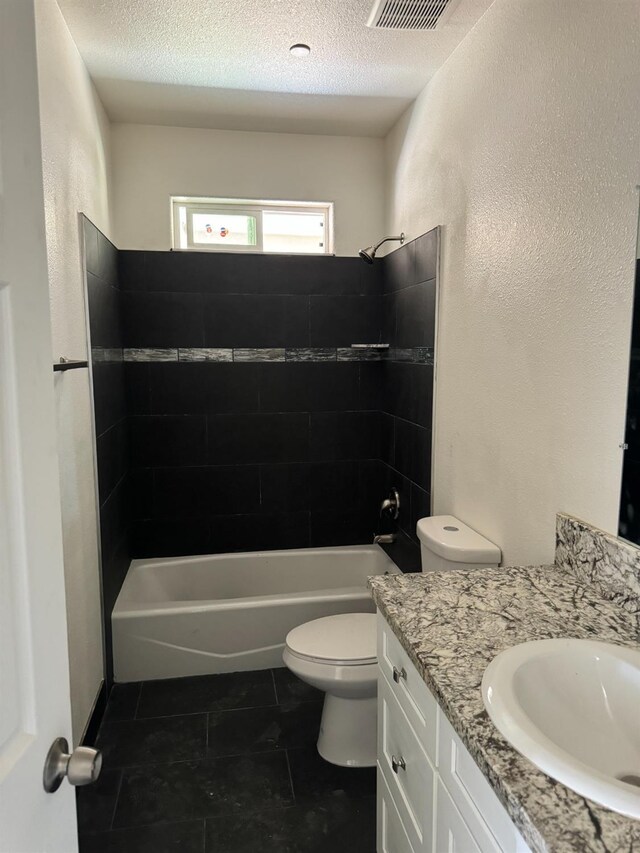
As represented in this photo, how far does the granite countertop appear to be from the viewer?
0.76 meters

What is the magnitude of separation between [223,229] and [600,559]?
2.64 meters

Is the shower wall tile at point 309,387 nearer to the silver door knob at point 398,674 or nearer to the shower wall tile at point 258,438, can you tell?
the shower wall tile at point 258,438

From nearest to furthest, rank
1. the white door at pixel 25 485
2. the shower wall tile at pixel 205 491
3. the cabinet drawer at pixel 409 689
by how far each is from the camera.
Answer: the white door at pixel 25 485, the cabinet drawer at pixel 409 689, the shower wall tile at pixel 205 491

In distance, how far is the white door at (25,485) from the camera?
2.21ft

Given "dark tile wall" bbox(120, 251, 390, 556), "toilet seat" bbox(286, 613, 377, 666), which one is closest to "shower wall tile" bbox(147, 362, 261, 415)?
"dark tile wall" bbox(120, 251, 390, 556)

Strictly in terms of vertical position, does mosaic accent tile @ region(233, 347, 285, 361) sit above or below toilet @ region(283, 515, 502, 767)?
above

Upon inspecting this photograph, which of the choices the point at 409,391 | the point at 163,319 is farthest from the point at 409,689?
the point at 163,319

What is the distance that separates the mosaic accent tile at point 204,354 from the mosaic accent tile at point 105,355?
332 mm

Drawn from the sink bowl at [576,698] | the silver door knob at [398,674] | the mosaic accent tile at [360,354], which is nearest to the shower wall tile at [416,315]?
the mosaic accent tile at [360,354]

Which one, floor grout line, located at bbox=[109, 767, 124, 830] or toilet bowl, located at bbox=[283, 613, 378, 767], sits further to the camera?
toilet bowl, located at bbox=[283, 613, 378, 767]

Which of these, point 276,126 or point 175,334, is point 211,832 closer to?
point 175,334

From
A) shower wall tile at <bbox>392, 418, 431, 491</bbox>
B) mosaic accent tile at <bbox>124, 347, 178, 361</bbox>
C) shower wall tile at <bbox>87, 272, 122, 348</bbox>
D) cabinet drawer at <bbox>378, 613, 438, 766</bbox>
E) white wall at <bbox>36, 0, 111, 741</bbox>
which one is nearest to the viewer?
cabinet drawer at <bbox>378, 613, 438, 766</bbox>

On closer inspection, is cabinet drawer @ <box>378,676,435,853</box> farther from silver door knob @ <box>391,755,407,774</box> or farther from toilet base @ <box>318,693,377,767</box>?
toilet base @ <box>318,693,377,767</box>

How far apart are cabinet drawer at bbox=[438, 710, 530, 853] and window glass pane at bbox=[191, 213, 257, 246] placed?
2.80 m
